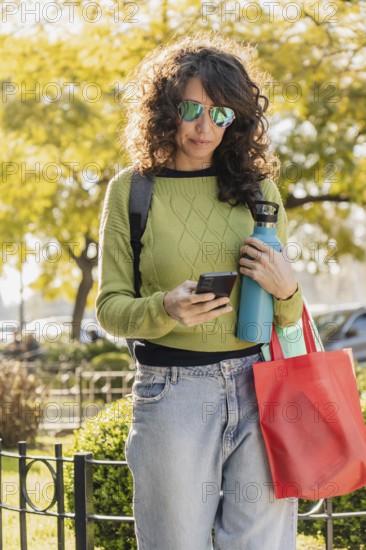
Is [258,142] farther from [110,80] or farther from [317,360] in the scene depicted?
[110,80]

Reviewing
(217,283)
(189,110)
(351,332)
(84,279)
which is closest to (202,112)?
(189,110)

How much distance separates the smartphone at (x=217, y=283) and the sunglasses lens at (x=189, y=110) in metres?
0.57

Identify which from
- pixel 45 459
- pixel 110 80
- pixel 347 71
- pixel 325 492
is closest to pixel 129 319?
pixel 325 492

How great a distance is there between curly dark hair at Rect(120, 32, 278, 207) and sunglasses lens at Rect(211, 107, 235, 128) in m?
0.02

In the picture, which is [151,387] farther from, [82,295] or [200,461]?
[82,295]

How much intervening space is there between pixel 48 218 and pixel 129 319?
1648 centimetres

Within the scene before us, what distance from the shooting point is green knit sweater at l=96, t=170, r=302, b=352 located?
2.40 m

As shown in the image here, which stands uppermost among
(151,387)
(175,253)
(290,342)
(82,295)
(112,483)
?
(82,295)

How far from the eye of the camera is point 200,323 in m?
2.25

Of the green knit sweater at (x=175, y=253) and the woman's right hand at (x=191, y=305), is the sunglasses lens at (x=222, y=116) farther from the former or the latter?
the woman's right hand at (x=191, y=305)

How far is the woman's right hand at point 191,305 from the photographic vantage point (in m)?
2.15

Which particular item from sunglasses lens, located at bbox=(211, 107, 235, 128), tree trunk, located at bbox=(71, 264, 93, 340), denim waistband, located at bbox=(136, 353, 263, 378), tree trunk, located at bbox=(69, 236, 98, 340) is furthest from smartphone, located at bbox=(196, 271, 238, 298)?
tree trunk, located at bbox=(71, 264, 93, 340)

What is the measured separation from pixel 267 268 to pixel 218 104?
50 centimetres

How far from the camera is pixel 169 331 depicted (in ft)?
7.73
